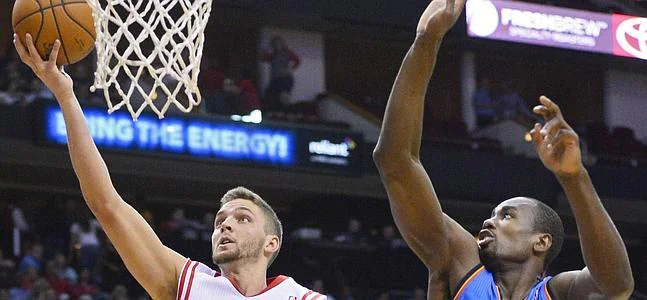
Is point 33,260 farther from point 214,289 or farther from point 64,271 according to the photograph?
point 214,289

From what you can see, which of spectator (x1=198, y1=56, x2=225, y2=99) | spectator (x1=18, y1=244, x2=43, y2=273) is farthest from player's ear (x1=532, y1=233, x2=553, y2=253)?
spectator (x1=198, y1=56, x2=225, y2=99)

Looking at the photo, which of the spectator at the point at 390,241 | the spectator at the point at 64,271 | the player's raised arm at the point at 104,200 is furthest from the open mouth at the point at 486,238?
the spectator at the point at 390,241

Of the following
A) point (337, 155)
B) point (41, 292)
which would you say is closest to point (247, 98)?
point (337, 155)

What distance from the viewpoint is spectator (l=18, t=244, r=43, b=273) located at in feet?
36.6

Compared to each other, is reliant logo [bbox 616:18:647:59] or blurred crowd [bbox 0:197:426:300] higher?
reliant logo [bbox 616:18:647:59]

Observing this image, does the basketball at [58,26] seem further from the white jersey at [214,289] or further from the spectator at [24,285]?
the spectator at [24,285]

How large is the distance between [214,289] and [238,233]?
7.9 inches

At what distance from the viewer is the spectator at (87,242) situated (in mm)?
11859

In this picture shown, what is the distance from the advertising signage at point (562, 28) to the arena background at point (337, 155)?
366 millimetres

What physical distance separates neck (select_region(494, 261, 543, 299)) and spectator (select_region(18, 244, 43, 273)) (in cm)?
791

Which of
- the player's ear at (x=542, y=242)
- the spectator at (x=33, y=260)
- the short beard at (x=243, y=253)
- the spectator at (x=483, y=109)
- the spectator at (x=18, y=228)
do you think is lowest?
the spectator at (x=33, y=260)

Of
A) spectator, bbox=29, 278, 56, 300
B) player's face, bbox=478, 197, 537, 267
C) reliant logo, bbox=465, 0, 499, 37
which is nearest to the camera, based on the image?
player's face, bbox=478, 197, 537, 267

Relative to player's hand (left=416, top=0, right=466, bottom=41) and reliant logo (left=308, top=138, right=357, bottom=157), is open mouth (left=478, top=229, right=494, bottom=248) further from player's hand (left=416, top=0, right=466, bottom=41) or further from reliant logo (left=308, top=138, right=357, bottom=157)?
reliant logo (left=308, top=138, right=357, bottom=157)

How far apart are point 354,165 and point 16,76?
405cm
